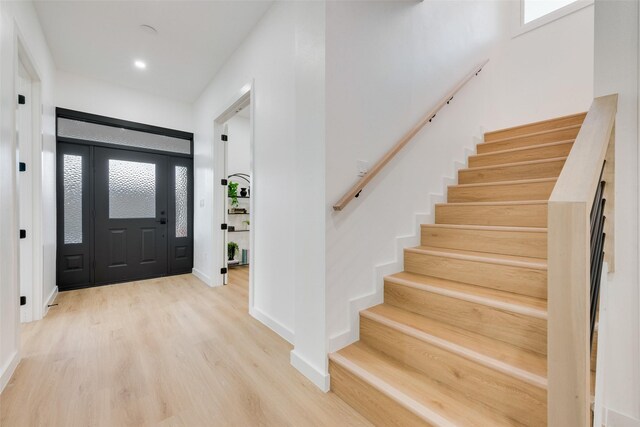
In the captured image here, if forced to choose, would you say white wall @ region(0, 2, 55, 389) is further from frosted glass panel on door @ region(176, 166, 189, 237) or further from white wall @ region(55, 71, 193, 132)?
frosted glass panel on door @ region(176, 166, 189, 237)

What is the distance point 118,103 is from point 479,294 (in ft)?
16.6

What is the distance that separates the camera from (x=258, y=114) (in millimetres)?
2750

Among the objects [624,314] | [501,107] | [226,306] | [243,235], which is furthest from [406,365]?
[243,235]

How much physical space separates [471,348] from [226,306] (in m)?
2.51

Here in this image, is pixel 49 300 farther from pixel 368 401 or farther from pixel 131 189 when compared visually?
pixel 368 401

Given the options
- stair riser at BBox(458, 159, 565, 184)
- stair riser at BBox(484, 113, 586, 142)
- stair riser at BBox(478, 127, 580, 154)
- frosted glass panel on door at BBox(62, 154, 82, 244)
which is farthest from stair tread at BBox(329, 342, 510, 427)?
frosted glass panel on door at BBox(62, 154, 82, 244)

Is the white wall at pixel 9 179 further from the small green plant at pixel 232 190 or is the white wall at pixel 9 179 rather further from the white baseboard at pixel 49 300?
the small green plant at pixel 232 190

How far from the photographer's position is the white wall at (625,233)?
122 cm

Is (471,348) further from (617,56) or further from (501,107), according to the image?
(501,107)

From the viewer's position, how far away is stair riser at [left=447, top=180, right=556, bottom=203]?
6.93 feet

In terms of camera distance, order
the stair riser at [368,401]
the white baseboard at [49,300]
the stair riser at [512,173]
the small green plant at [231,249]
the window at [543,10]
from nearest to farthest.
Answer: the stair riser at [368,401] < the stair riser at [512,173] < the white baseboard at [49,300] < the window at [543,10] < the small green plant at [231,249]

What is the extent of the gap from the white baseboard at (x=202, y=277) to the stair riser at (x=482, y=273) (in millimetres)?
2829

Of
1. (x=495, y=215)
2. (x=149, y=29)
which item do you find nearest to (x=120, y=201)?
(x=149, y=29)

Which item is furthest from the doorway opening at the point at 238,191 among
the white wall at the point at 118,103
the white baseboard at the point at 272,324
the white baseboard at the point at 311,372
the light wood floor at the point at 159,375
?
the white baseboard at the point at 311,372
